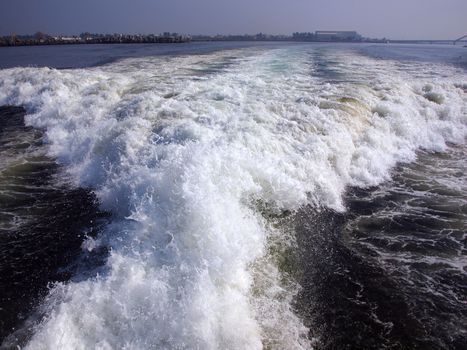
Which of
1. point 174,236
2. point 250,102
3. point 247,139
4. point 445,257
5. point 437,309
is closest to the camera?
point 437,309

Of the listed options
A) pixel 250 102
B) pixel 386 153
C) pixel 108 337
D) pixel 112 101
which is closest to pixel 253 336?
pixel 108 337

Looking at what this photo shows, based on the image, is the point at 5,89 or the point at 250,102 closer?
the point at 250,102

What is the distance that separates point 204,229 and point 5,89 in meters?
16.1

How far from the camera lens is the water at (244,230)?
3.82m

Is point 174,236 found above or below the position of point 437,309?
above

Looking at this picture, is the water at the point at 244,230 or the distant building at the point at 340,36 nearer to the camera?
the water at the point at 244,230

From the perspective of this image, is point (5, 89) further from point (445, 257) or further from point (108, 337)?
point (445, 257)

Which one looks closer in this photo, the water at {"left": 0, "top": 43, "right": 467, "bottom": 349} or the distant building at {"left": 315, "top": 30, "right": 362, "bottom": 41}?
the water at {"left": 0, "top": 43, "right": 467, "bottom": 349}

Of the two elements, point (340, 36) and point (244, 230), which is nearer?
point (244, 230)

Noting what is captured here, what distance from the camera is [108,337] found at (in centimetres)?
354

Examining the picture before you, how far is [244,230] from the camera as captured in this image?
521 cm

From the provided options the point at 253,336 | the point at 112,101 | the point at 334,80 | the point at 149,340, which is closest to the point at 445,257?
the point at 253,336

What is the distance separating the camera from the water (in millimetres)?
3816

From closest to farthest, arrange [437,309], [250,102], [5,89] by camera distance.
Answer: [437,309] → [250,102] → [5,89]
